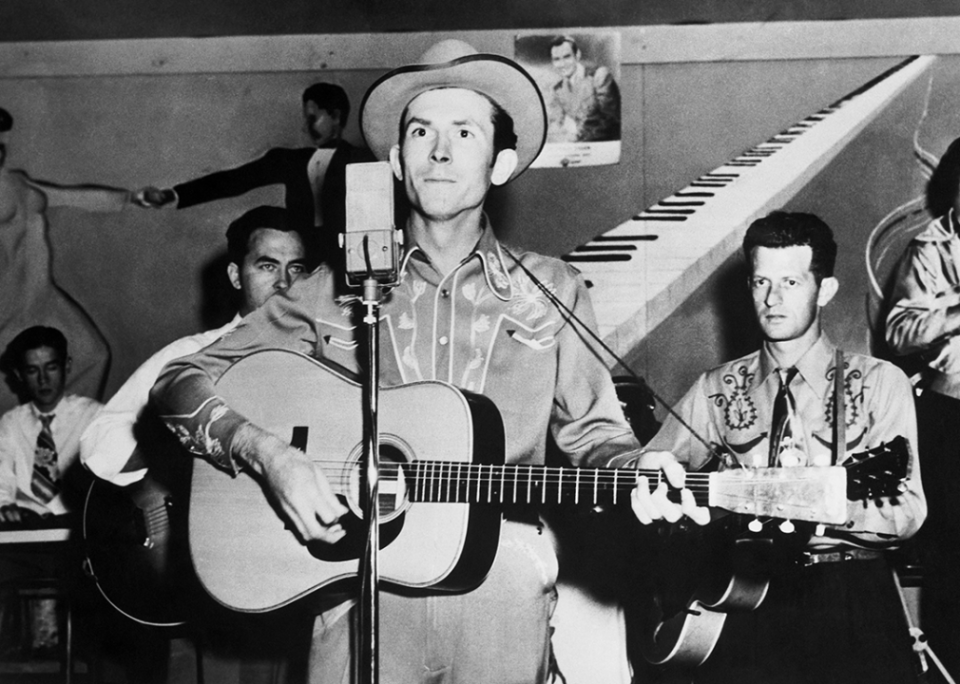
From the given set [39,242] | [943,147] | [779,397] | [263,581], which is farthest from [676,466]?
[39,242]

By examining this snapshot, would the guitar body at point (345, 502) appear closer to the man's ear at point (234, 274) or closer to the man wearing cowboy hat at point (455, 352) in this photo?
the man wearing cowboy hat at point (455, 352)

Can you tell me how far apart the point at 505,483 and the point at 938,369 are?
1.26 metres

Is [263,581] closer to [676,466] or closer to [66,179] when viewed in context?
[676,466]

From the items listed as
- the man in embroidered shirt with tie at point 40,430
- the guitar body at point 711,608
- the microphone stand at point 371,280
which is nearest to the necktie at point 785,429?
the guitar body at point 711,608

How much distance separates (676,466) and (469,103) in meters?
1.18

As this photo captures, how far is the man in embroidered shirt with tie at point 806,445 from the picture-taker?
2730 millimetres

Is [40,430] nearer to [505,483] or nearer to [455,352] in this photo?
[455,352]

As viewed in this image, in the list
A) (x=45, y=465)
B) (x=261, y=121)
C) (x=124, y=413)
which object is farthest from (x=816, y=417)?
(x=45, y=465)

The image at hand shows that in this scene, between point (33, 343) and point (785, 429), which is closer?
point (785, 429)

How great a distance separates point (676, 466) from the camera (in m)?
2.49

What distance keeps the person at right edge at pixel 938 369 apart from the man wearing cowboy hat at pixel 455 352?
82cm

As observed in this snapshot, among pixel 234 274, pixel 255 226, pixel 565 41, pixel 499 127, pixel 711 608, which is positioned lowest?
pixel 711 608

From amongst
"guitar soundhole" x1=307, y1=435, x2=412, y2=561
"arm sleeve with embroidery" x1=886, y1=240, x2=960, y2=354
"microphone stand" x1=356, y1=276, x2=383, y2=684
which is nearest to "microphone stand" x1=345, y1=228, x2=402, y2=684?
"microphone stand" x1=356, y1=276, x2=383, y2=684

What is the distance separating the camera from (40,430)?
322 centimetres
